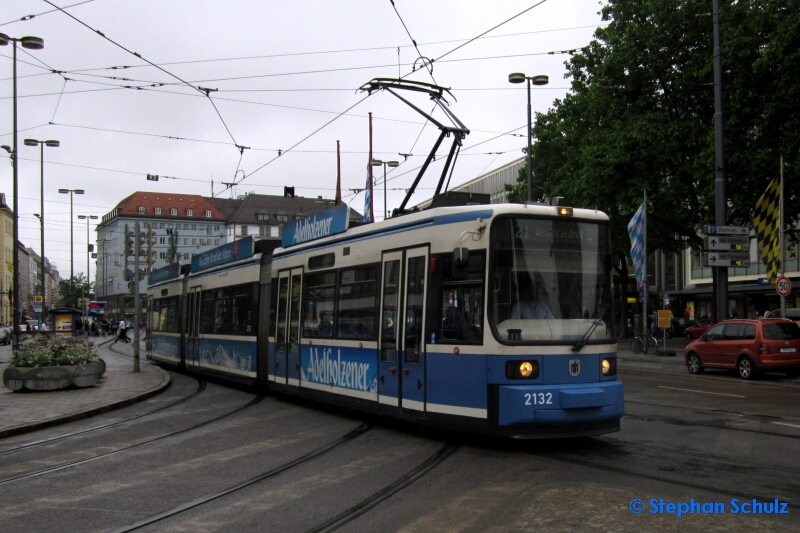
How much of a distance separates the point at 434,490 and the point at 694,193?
2536cm

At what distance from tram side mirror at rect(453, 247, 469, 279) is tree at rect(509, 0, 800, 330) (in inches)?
790

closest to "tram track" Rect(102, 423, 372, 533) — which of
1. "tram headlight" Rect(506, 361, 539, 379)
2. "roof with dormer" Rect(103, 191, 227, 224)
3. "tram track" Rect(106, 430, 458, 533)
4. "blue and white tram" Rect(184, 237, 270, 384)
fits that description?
"tram track" Rect(106, 430, 458, 533)

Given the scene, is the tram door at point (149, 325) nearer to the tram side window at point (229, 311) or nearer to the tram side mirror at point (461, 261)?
the tram side window at point (229, 311)

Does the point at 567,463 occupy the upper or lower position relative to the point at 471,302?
lower

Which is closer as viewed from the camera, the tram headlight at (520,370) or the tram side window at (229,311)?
the tram headlight at (520,370)

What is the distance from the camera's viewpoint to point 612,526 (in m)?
5.59

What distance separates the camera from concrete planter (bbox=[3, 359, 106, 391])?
659 inches

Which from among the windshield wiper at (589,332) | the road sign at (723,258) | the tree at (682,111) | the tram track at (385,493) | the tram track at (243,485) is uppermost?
the tree at (682,111)

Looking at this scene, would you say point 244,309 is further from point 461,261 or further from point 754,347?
point 754,347

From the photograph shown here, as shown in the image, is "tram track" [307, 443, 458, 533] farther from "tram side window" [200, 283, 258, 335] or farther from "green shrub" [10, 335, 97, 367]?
"green shrub" [10, 335, 97, 367]

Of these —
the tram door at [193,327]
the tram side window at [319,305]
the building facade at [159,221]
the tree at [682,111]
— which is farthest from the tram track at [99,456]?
the building facade at [159,221]

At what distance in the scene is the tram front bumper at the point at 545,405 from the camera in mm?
8352

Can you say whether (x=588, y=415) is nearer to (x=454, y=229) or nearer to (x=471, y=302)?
(x=471, y=302)

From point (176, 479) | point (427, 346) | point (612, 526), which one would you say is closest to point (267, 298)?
point (427, 346)
